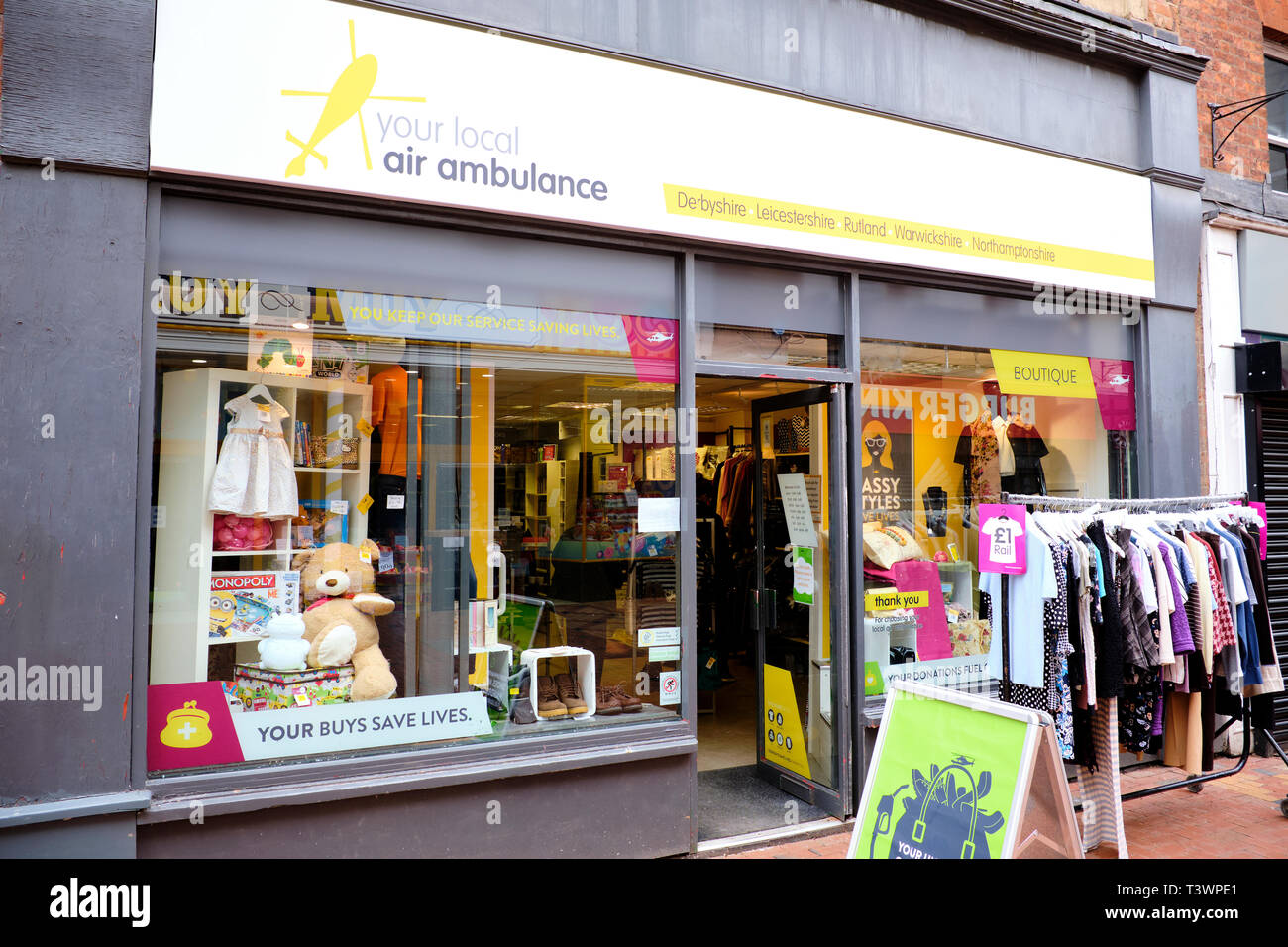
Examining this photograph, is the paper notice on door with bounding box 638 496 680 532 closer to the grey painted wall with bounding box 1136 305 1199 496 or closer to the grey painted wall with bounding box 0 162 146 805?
the grey painted wall with bounding box 0 162 146 805

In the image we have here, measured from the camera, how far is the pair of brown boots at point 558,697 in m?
4.69

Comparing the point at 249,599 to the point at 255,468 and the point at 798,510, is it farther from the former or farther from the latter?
the point at 798,510

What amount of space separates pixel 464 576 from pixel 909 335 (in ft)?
10.9

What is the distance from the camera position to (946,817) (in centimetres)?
321

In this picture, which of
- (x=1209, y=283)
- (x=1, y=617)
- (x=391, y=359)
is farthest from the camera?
(x=1209, y=283)

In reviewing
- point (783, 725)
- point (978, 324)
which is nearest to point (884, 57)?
point (978, 324)

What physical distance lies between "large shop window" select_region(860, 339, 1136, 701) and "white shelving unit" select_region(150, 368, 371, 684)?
10.9ft

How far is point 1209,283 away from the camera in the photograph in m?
6.96

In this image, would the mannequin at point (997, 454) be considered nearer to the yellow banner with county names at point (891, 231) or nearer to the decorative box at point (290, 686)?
the yellow banner with county names at point (891, 231)

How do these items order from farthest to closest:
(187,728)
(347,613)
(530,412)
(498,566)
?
(530,412)
(498,566)
(347,613)
(187,728)

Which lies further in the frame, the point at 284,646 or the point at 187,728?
the point at 284,646

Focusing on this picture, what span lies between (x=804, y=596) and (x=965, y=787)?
2.52m
